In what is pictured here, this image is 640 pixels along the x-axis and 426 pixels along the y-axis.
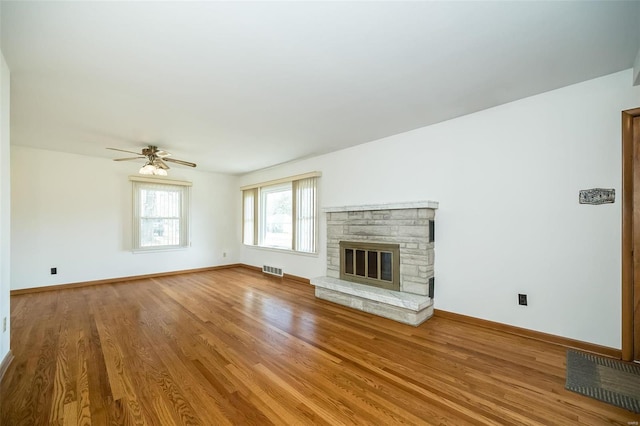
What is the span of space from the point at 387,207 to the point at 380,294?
47.0 inches

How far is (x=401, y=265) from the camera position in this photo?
3613 mm

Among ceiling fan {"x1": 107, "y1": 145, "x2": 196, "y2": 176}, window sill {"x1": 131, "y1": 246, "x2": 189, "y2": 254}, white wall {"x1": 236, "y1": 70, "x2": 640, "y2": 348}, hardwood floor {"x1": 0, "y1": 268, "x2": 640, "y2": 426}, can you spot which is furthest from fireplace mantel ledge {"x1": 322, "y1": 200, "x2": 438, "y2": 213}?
window sill {"x1": 131, "y1": 246, "x2": 189, "y2": 254}

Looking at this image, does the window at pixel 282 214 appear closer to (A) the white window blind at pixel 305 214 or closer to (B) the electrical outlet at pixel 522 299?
(A) the white window blind at pixel 305 214

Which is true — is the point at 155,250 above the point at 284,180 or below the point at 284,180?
below

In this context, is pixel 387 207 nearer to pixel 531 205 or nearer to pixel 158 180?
pixel 531 205

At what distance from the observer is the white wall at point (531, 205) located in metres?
2.42

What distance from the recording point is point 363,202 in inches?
173

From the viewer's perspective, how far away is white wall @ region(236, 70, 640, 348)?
242cm

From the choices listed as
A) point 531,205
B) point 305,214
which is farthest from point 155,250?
point 531,205

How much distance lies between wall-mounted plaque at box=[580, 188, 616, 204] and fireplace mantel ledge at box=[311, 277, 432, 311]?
187 cm

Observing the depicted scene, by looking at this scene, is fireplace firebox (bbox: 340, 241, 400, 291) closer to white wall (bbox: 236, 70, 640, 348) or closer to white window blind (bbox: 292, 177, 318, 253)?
white wall (bbox: 236, 70, 640, 348)

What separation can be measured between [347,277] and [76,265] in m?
5.14

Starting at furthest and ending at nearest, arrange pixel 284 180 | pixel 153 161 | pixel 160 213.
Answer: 1. pixel 160 213
2. pixel 284 180
3. pixel 153 161

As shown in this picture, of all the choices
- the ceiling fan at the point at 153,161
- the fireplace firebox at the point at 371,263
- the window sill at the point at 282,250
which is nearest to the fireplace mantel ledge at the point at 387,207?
the fireplace firebox at the point at 371,263
